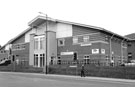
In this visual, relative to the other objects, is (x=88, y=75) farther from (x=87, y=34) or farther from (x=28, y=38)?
(x=28, y=38)

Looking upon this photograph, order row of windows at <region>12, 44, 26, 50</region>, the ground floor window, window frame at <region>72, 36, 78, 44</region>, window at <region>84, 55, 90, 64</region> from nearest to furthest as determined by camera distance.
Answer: window at <region>84, 55, 90, 64</region> < window frame at <region>72, 36, 78, 44</region> < the ground floor window < row of windows at <region>12, 44, 26, 50</region>

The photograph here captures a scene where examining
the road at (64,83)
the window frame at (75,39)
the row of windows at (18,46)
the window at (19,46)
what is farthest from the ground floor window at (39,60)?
the road at (64,83)

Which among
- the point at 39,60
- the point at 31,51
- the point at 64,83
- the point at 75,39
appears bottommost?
the point at 64,83

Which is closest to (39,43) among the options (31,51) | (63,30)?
(31,51)

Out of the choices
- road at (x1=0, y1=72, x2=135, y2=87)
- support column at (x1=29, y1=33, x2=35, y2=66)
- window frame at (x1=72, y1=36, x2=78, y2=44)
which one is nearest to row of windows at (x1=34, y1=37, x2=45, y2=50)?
support column at (x1=29, y1=33, x2=35, y2=66)

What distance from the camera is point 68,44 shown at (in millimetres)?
39406

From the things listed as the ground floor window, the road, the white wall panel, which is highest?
the white wall panel

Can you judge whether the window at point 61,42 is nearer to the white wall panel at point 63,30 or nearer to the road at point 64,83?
the white wall panel at point 63,30

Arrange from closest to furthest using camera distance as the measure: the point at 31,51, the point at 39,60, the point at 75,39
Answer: the point at 75,39, the point at 39,60, the point at 31,51

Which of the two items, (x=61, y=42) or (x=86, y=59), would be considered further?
(x=61, y=42)

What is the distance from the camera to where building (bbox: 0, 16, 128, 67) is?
116 feet

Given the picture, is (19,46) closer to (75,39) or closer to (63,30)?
(63,30)

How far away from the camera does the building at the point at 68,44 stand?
35.3 metres

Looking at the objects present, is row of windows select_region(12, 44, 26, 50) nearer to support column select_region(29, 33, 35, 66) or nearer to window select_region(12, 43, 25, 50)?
window select_region(12, 43, 25, 50)
